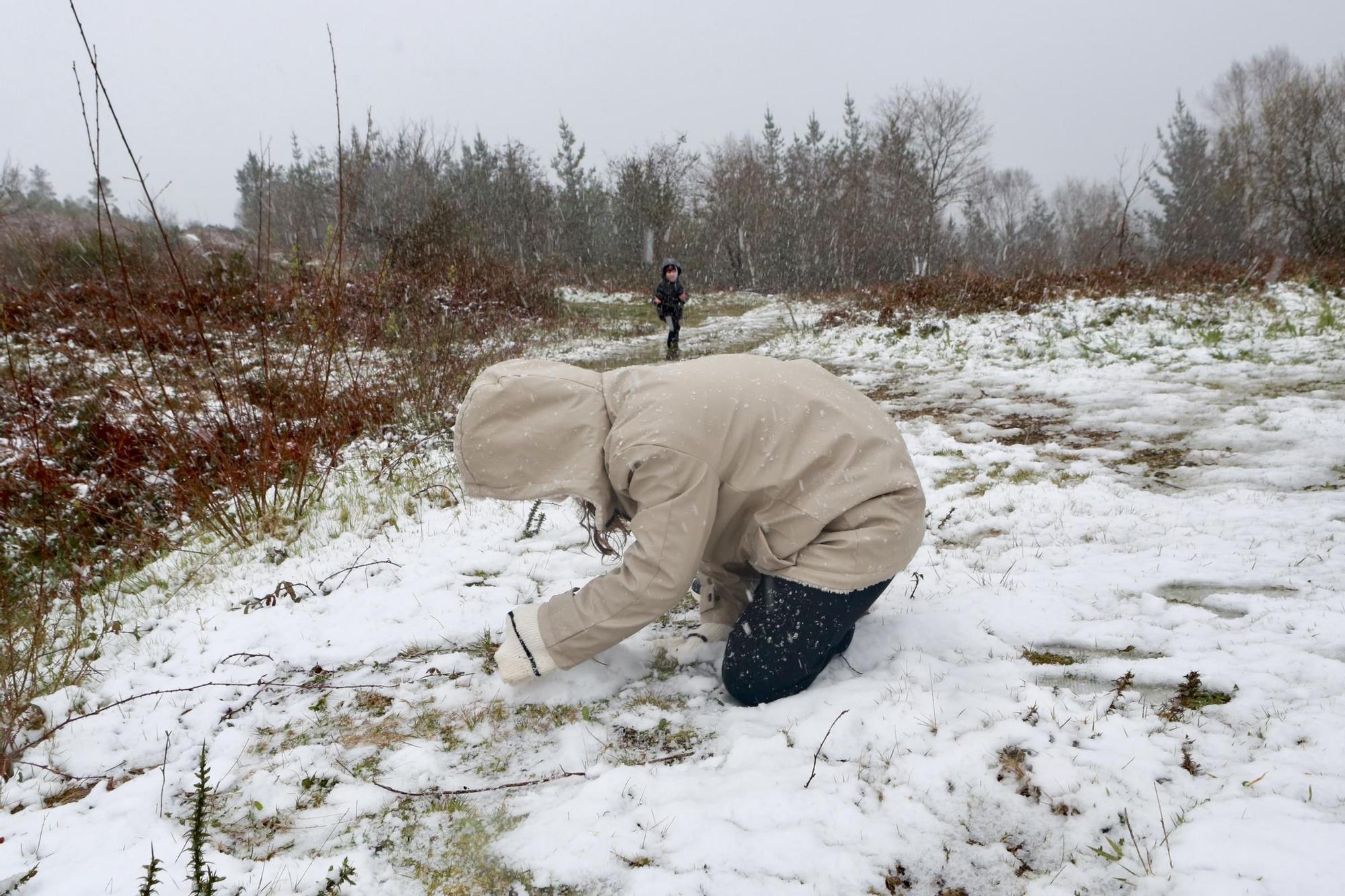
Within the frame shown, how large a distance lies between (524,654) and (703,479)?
0.89 m

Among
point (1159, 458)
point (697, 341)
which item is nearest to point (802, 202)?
point (697, 341)

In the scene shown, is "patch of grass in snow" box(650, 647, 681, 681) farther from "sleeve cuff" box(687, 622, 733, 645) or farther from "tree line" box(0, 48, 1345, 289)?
"tree line" box(0, 48, 1345, 289)

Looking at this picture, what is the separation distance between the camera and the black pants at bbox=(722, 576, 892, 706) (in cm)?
216

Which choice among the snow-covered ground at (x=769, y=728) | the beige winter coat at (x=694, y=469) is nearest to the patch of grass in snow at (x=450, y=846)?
the snow-covered ground at (x=769, y=728)

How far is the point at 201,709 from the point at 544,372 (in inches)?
69.8

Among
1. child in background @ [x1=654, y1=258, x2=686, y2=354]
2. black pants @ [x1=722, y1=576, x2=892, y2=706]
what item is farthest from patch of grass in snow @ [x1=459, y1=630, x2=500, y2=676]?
child in background @ [x1=654, y1=258, x2=686, y2=354]

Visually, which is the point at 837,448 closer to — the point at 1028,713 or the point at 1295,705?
the point at 1028,713

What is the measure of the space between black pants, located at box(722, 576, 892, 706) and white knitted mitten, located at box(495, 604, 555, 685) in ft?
2.07

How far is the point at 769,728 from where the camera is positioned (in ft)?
7.04

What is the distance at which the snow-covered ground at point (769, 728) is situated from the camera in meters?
1.63

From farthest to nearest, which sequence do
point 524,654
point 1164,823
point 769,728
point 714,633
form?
1. point 714,633
2. point 524,654
3. point 769,728
4. point 1164,823

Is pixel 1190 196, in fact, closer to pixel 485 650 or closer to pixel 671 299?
pixel 671 299

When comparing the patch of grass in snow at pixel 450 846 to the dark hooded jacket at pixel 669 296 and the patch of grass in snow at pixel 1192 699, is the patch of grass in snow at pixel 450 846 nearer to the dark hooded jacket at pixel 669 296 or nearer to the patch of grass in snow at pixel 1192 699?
the patch of grass in snow at pixel 1192 699

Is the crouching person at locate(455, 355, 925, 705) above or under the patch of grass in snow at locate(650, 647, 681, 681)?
above
